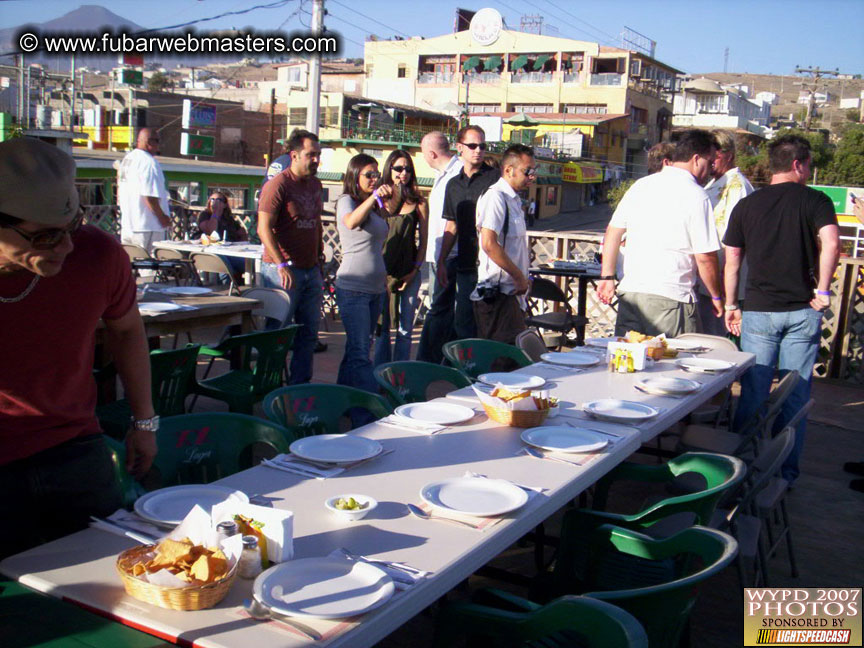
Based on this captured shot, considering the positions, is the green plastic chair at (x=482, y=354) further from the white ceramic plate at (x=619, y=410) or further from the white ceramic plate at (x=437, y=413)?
the white ceramic plate at (x=437, y=413)

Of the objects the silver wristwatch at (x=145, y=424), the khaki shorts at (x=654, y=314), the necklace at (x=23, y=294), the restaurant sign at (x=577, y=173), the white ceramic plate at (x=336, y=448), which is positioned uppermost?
the restaurant sign at (x=577, y=173)

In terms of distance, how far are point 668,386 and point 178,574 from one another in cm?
258

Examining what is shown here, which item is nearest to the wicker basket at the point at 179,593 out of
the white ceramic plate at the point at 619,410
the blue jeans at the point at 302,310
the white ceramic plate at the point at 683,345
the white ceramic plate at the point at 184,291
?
the white ceramic plate at the point at 619,410

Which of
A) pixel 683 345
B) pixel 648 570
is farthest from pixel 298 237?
pixel 648 570

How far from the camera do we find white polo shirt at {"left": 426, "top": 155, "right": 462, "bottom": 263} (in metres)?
6.36

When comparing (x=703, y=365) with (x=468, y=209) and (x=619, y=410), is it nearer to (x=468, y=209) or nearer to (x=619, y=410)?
(x=619, y=410)

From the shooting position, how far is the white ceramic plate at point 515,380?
363 cm

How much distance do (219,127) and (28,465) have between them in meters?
46.7

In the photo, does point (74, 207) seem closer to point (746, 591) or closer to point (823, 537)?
point (746, 591)

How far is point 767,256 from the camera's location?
469 cm

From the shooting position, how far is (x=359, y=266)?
16.9 feet

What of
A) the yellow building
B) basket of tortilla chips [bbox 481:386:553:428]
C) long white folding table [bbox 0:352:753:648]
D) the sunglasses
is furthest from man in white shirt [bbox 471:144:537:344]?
the yellow building

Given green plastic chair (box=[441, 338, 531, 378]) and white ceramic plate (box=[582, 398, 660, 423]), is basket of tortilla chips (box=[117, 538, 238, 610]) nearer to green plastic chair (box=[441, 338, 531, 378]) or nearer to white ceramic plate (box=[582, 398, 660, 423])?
white ceramic plate (box=[582, 398, 660, 423])

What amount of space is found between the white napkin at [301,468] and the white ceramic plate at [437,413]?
23.6 inches
